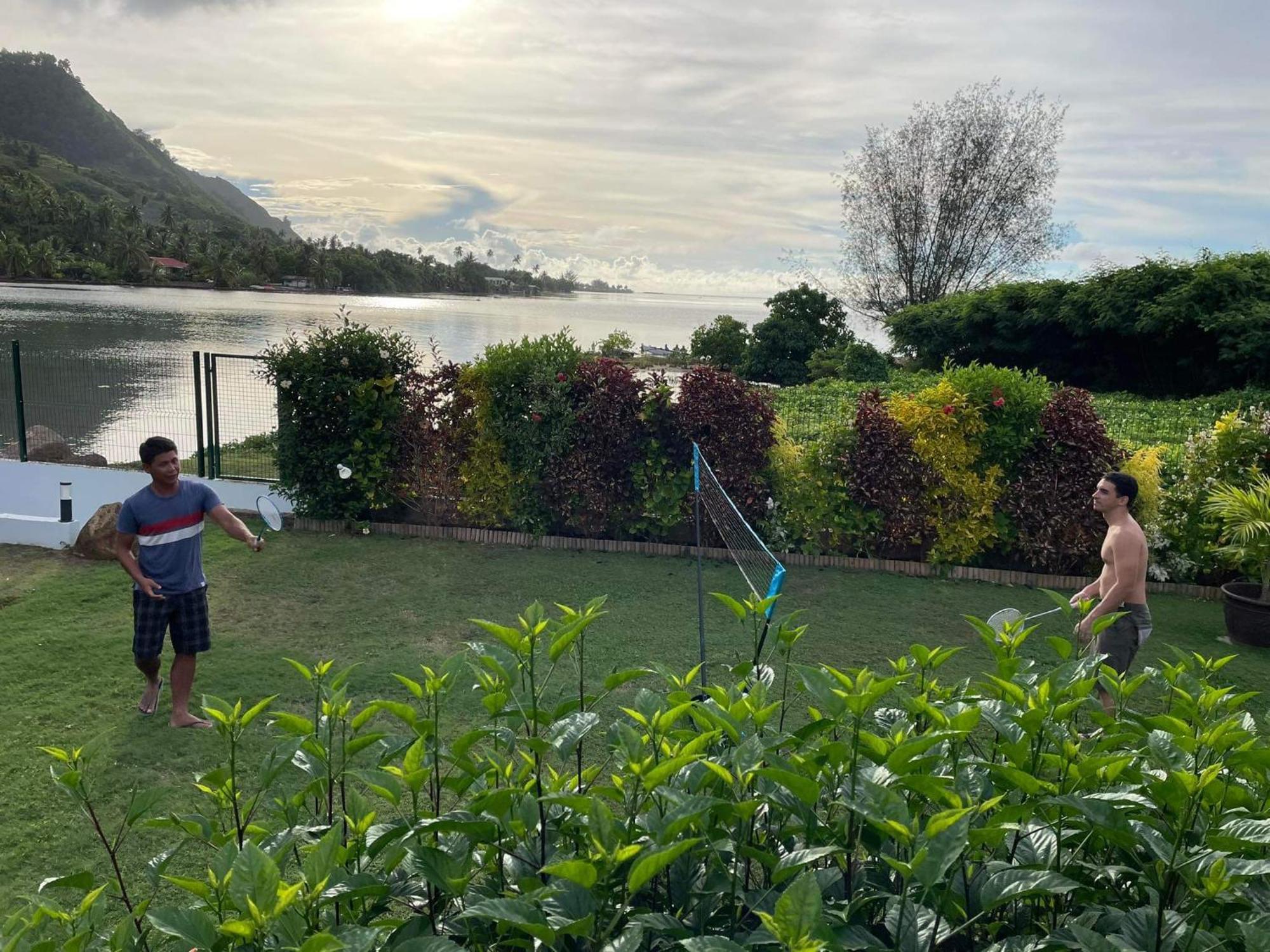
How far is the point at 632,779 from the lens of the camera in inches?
83.9

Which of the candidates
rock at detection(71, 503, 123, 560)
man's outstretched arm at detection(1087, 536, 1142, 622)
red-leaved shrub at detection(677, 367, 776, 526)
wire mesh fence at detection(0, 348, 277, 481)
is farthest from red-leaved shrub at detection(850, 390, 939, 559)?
rock at detection(71, 503, 123, 560)

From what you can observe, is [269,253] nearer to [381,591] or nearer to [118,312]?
[118,312]

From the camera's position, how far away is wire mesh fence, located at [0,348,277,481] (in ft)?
42.4

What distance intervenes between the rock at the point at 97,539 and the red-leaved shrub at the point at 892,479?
26.7 ft

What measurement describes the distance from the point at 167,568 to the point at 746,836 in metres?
5.29

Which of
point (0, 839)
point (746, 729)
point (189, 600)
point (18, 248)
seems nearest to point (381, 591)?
point (189, 600)

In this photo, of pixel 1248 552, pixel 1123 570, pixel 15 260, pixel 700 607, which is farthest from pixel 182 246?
pixel 1123 570

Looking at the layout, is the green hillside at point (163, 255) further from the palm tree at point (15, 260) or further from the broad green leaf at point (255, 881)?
the broad green leaf at point (255, 881)

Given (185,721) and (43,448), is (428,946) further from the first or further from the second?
(43,448)

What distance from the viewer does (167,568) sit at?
621cm

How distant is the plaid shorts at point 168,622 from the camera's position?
621 centimetres

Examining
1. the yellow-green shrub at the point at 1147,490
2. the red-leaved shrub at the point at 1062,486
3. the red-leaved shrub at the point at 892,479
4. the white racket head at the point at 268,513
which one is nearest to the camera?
the white racket head at the point at 268,513

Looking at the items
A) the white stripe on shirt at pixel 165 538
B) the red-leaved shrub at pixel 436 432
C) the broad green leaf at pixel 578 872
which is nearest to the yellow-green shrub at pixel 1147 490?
the red-leaved shrub at pixel 436 432

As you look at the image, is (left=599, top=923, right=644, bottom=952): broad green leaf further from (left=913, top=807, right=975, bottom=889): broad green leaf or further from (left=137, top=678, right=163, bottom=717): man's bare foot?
(left=137, top=678, right=163, bottom=717): man's bare foot
